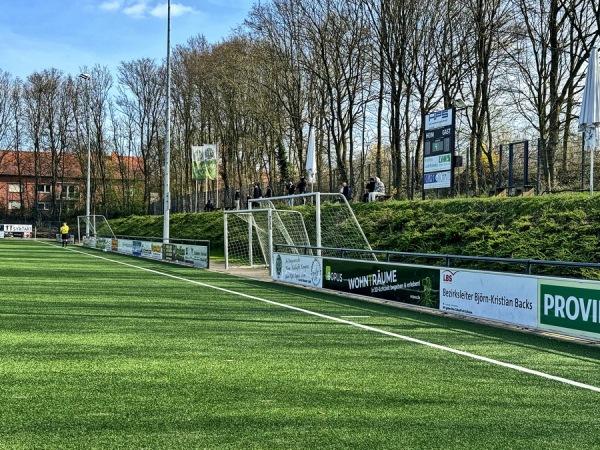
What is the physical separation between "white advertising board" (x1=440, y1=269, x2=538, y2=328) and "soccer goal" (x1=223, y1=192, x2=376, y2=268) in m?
7.21

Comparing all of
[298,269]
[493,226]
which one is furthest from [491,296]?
[493,226]

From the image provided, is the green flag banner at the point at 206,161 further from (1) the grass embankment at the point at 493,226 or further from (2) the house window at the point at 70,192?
(2) the house window at the point at 70,192

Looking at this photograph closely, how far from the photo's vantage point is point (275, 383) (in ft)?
20.6

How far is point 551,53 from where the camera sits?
92.4 feet

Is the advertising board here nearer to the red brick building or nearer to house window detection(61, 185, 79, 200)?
the red brick building

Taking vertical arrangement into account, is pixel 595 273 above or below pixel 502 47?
below

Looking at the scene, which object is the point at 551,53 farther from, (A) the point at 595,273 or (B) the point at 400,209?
(A) the point at 595,273

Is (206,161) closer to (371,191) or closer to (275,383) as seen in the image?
(371,191)

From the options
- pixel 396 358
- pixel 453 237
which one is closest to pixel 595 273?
pixel 453 237

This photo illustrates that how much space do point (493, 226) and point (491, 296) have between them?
9.67 m

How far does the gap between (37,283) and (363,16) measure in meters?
26.1

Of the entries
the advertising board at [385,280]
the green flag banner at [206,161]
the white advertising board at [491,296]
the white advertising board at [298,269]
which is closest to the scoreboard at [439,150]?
the white advertising board at [298,269]

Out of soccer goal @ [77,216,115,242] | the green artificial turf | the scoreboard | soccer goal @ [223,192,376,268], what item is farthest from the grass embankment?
soccer goal @ [77,216,115,242]

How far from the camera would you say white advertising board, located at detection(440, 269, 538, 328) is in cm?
1011
